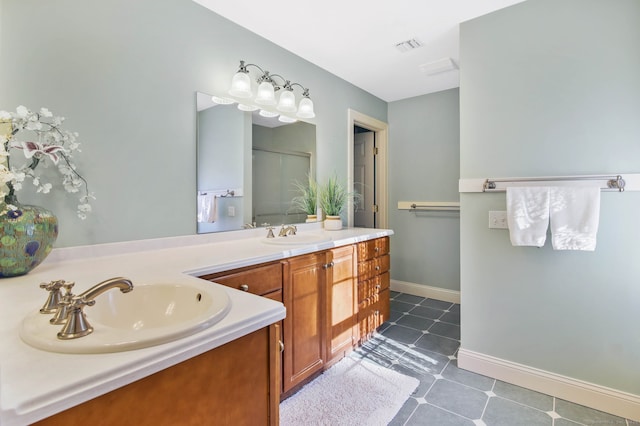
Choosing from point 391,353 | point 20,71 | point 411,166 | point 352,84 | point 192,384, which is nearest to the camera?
point 192,384

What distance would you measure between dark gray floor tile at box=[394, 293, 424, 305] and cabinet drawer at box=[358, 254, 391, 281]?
0.98 metres

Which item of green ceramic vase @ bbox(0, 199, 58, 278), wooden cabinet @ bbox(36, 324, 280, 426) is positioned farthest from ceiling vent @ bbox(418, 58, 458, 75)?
green ceramic vase @ bbox(0, 199, 58, 278)

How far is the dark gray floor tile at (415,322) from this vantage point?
2.79 m

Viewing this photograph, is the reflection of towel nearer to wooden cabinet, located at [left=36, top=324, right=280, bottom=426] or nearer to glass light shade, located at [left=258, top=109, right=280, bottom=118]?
glass light shade, located at [left=258, top=109, right=280, bottom=118]

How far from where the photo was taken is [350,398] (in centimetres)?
180

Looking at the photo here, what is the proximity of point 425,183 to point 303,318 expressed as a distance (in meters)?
2.44

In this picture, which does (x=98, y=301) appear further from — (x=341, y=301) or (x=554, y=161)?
(x=554, y=161)

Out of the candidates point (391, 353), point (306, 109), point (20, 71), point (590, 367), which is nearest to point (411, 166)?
point (306, 109)

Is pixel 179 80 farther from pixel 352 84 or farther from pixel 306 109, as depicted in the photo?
pixel 352 84

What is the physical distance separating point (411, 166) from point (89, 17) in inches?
125

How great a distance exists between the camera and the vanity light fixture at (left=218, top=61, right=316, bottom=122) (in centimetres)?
206

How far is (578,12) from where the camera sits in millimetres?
1792

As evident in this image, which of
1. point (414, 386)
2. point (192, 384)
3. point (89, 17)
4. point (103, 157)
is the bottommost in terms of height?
point (414, 386)

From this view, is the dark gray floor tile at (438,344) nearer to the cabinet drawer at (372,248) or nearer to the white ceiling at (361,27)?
the cabinet drawer at (372,248)
